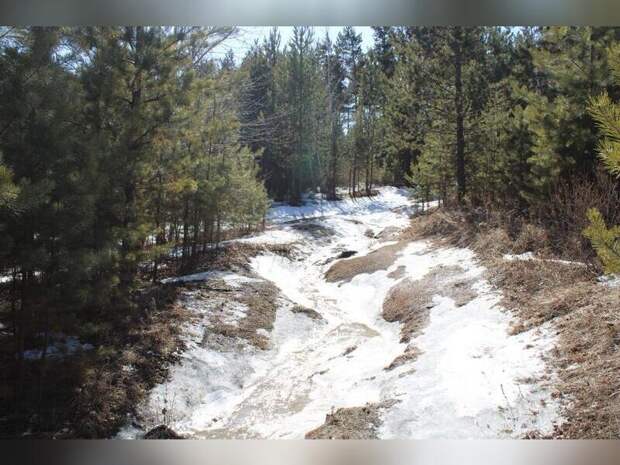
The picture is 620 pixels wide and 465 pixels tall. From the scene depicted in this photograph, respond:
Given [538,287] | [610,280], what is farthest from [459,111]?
[610,280]

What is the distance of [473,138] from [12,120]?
3912 mm

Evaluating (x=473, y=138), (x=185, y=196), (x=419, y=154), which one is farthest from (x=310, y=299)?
(x=473, y=138)

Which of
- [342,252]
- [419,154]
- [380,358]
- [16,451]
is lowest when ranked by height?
[16,451]

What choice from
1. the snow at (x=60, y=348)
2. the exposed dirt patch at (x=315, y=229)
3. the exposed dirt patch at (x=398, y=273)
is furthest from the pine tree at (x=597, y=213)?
the exposed dirt patch at (x=315, y=229)

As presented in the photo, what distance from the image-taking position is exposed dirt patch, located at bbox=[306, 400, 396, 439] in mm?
2660

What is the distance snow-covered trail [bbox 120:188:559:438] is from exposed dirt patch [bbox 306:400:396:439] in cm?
4

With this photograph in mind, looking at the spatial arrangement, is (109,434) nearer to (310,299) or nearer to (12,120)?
(12,120)

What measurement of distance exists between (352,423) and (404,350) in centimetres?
75

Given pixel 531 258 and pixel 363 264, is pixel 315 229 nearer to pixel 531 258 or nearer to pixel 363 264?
pixel 363 264

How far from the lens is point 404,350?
326cm

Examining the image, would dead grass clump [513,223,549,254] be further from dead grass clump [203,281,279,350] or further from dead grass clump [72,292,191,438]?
dead grass clump [72,292,191,438]

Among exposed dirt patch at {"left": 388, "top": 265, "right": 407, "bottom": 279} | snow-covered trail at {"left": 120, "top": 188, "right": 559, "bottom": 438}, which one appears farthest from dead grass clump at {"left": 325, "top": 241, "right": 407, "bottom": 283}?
snow-covered trail at {"left": 120, "top": 188, "right": 559, "bottom": 438}

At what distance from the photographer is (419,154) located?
498 centimetres

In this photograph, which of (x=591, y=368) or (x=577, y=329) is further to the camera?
(x=577, y=329)
